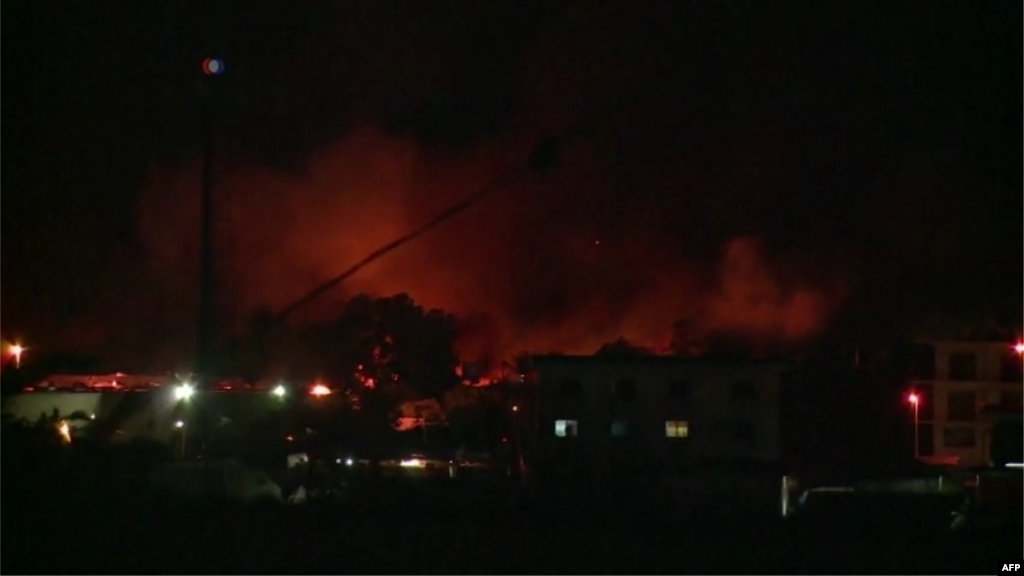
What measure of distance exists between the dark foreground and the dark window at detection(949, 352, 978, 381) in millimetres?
39992

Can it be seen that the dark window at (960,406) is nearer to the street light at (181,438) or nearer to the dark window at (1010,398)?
the dark window at (1010,398)

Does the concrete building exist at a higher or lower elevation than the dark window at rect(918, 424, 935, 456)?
higher

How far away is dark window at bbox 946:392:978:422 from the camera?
49844 millimetres

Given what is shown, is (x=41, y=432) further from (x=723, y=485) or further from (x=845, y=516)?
(x=723, y=485)

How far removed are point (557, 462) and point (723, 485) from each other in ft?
16.2

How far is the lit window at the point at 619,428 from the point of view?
36.5m

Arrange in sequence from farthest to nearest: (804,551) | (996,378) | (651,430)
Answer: (996,378)
(651,430)
(804,551)

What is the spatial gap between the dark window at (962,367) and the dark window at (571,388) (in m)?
19.5

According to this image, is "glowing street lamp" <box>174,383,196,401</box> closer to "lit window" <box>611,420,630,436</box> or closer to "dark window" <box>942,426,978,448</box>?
"lit window" <box>611,420,630,436</box>

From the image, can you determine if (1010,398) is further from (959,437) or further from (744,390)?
(744,390)

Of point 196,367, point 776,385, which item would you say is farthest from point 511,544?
point 776,385

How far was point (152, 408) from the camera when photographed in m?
18.9

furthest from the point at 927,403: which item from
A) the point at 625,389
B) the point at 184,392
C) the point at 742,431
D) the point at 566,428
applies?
the point at 184,392

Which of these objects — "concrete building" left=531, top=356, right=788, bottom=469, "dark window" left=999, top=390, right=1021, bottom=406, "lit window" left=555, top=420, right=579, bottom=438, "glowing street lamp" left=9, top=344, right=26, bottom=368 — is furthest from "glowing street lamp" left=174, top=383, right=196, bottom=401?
"dark window" left=999, top=390, right=1021, bottom=406
